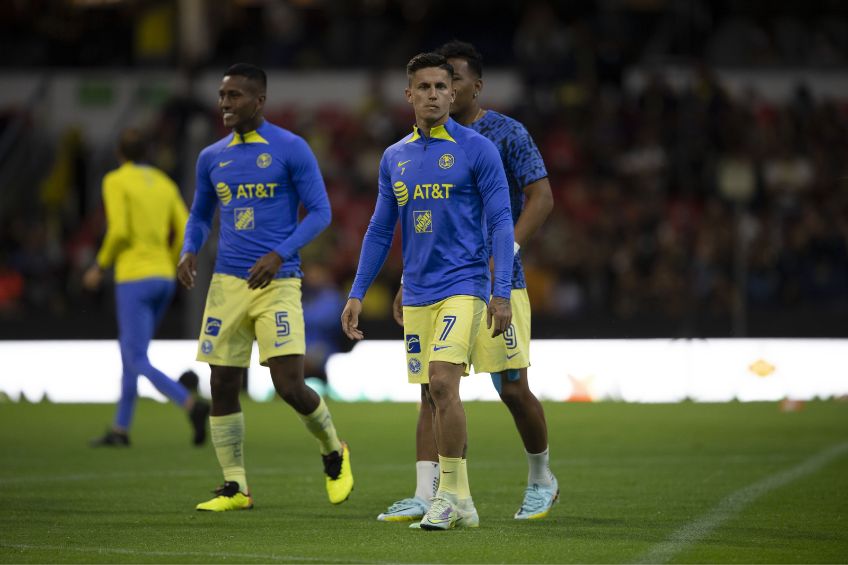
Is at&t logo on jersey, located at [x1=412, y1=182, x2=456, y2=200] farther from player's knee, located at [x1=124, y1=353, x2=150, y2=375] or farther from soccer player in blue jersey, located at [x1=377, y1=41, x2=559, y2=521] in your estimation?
player's knee, located at [x1=124, y1=353, x2=150, y2=375]

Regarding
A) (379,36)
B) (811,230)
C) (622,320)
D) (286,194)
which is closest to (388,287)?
(622,320)

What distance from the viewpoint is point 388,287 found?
21.6 m

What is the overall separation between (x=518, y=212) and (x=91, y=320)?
12.4 m

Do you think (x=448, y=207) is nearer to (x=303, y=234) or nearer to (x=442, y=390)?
(x=442, y=390)

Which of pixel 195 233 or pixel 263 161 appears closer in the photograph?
pixel 263 161

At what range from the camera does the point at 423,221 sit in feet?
25.5

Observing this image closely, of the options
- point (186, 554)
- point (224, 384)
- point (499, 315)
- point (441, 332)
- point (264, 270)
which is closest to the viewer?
point (186, 554)

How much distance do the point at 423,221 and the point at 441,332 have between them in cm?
59

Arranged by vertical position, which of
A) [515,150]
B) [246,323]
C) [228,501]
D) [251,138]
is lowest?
[228,501]

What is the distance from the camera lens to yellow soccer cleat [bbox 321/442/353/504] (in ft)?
29.1

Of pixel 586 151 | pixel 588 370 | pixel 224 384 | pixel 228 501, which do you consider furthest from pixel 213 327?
pixel 586 151

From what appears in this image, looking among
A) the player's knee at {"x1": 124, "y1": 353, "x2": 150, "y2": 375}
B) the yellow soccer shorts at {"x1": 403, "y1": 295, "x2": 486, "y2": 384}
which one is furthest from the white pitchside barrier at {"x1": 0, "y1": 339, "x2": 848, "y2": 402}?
the yellow soccer shorts at {"x1": 403, "y1": 295, "x2": 486, "y2": 384}

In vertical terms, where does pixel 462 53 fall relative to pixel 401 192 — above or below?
above

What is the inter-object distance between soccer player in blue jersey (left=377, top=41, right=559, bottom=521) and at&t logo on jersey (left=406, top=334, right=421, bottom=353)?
366 millimetres
